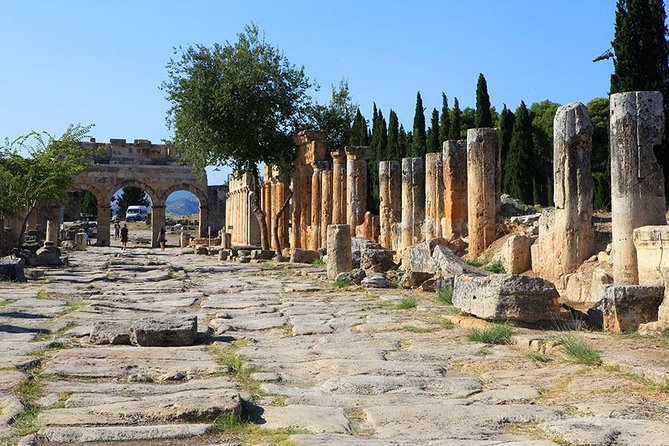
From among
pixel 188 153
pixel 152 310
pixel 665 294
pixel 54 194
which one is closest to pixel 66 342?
pixel 152 310

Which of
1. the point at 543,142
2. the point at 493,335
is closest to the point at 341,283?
the point at 493,335

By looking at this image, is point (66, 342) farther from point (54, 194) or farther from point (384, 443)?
point (54, 194)

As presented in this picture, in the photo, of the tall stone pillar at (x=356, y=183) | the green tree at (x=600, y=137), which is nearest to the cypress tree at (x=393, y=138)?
the green tree at (x=600, y=137)

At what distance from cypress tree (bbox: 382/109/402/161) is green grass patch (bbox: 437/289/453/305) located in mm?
32281

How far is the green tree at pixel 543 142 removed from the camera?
135ft

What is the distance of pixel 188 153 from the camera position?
26984 mm

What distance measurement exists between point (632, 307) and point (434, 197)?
35.3 feet

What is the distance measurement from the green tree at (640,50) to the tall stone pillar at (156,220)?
1031 inches

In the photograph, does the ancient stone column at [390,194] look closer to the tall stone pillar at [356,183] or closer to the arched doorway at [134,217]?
the tall stone pillar at [356,183]

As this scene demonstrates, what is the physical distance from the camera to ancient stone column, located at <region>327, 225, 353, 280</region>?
1611 centimetres

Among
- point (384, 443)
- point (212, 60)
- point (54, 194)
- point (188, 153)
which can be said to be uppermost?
point (212, 60)

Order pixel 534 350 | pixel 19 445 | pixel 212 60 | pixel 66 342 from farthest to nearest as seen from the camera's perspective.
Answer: pixel 212 60
pixel 66 342
pixel 534 350
pixel 19 445

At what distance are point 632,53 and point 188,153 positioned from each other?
15.2m

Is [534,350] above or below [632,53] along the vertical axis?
below
